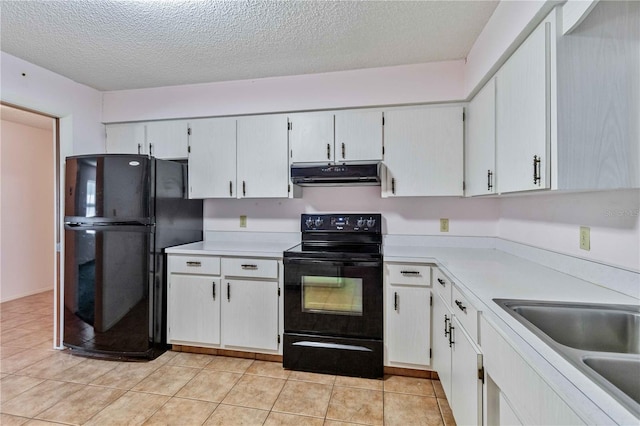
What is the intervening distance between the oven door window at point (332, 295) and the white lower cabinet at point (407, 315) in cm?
22

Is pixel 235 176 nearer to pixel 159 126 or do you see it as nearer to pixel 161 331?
pixel 159 126

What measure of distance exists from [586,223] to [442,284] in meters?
0.78

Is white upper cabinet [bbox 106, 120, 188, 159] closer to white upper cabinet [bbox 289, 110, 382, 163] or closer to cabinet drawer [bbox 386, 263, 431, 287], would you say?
white upper cabinet [bbox 289, 110, 382, 163]

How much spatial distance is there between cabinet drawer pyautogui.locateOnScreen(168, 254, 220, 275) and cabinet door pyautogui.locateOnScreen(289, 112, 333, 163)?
1087 millimetres

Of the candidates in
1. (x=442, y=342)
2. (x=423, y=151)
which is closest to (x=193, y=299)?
(x=442, y=342)

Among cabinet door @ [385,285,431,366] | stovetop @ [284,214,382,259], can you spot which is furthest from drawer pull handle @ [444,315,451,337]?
stovetop @ [284,214,382,259]

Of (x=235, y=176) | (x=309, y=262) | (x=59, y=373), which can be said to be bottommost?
(x=59, y=373)

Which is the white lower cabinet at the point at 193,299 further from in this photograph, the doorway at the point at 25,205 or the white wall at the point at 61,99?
the doorway at the point at 25,205

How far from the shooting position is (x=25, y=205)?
4.29 metres

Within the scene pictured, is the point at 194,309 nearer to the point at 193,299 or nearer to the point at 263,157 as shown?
the point at 193,299

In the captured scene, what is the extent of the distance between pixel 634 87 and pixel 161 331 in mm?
3239

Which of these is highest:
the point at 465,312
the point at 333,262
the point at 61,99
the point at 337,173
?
the point at 61,99

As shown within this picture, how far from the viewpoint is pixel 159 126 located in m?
2.93

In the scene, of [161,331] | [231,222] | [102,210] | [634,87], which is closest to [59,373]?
[161,331]
